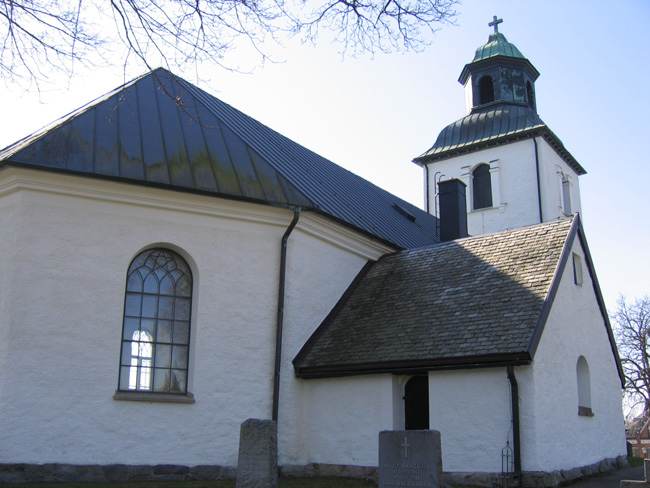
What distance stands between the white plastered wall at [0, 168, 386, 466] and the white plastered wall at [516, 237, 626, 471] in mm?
4830

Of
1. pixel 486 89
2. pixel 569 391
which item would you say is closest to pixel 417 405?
pixel 569 391

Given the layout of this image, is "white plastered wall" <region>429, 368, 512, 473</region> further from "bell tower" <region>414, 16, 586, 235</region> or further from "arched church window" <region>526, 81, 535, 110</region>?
"arched church window" <region>526, 81, 535, 110</region>

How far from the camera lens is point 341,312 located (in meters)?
15.0

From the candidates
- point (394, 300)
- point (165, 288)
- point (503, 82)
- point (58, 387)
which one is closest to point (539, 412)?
point (394, 300)

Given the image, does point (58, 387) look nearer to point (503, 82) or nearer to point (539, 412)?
point (539, 412)

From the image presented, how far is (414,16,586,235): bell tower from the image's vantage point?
27.7 meters

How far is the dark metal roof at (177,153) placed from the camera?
40.4 feet

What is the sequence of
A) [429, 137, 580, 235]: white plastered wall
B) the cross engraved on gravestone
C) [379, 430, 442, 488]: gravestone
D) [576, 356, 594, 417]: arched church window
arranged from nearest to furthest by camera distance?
[379, 430, 442, 488]: gravestone
the cross engraved on gravestone
[576, 356, 594, 417]: arched church window
[429, 137, 580, 235]: white plastered wall

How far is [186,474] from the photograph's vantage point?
12.0 meters

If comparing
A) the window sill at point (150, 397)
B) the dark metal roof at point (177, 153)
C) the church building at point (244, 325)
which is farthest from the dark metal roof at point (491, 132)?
the window sill at point (150, 397)

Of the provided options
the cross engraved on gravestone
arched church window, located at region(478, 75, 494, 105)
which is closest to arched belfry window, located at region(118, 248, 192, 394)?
the cross engraved on gravestone

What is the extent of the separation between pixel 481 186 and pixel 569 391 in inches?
687

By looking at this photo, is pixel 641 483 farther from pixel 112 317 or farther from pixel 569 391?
pixel 112 317

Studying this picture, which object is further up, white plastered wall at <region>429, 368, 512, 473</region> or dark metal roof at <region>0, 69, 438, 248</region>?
dark metal roof at <region>0, 69, 438, 248</region>
